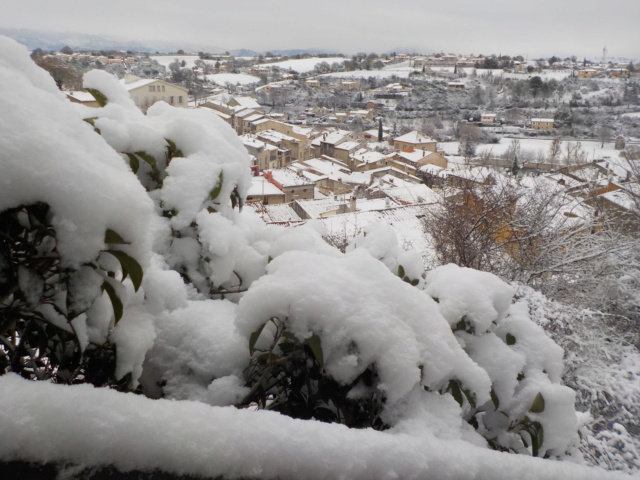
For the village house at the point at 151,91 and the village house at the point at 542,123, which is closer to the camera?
the village house at the point at 151,91

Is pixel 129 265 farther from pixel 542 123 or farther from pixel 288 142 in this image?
pixel 542 123

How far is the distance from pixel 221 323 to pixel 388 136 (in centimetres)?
4299

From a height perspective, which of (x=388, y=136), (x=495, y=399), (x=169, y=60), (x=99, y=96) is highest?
(x=169, y=60)

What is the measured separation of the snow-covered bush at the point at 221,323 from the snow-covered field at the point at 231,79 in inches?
2389

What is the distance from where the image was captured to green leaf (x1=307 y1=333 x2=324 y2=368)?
2.98ft

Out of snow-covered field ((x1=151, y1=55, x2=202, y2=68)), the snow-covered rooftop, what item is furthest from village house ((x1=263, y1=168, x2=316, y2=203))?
snow-covered field ((x1=151, y1=55, x2=202, y2=68))

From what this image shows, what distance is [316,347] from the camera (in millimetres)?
912

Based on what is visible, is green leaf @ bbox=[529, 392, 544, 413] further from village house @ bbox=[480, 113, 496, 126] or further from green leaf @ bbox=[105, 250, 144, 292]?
village house @ bbox=[480, 113, 496, 126]

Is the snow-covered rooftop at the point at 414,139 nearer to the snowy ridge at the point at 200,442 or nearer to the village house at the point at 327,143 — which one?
the village house at the point at 327,143

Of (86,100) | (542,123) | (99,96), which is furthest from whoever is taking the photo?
(542,123)

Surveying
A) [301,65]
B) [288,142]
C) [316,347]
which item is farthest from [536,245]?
[301,65]

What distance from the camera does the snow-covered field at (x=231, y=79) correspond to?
58.9m

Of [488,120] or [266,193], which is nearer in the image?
[266,193]

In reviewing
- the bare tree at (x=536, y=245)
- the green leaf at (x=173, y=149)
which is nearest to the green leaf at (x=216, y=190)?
the green leaf at (x=173, y=149)
